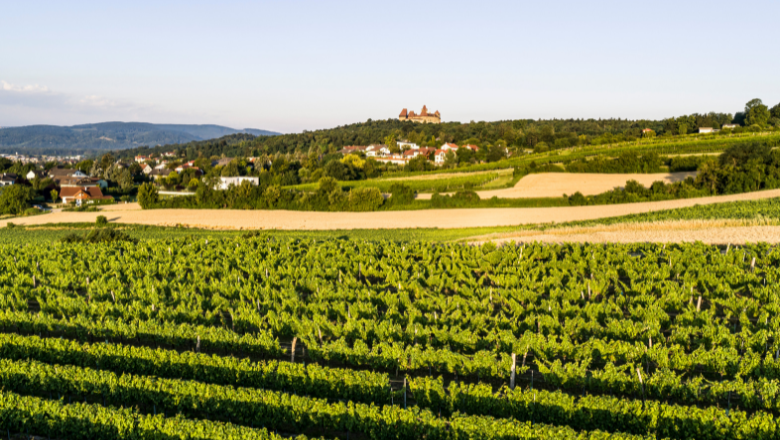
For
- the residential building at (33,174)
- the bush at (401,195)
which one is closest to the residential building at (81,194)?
the residential building at (33,174)

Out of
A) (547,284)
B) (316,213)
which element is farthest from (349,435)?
(316,213)

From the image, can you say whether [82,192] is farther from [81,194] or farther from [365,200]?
[365,200]

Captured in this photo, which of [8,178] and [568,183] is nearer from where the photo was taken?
[568,183]

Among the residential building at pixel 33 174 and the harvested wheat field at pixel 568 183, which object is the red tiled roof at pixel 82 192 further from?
the harvested wheat field at pixel 568 183

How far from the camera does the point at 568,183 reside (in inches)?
2534

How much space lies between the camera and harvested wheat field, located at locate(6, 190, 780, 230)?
4606cm

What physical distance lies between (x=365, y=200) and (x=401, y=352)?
153ft

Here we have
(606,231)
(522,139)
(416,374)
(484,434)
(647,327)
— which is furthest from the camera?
(522,139)

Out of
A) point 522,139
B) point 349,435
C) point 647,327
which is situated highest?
point 522,139

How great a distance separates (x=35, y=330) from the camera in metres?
15.9

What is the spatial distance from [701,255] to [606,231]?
490 inches

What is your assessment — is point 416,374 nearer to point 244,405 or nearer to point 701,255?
point 244,405

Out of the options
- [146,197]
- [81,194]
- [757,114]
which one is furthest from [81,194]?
[757,114]

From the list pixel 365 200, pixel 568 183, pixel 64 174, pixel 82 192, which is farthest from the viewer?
pixel 64 174
